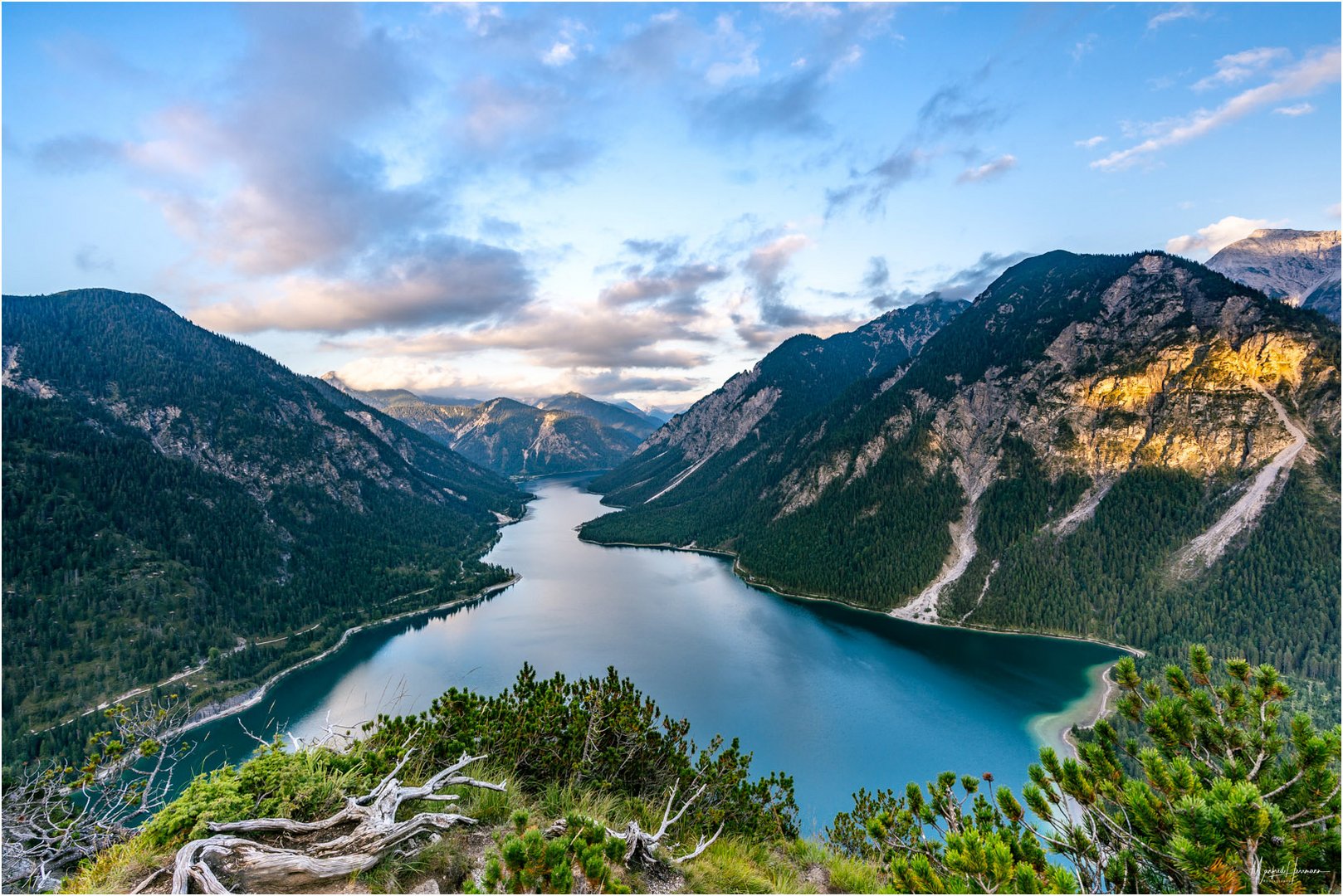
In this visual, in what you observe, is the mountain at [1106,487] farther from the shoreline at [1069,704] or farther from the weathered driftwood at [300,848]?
the weathered driftwood at [300,848]

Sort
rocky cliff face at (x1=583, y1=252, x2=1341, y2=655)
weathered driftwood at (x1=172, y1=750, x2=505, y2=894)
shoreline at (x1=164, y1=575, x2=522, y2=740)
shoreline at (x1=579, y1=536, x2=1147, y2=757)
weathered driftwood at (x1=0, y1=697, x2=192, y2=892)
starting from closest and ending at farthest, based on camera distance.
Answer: weathered driftwood at (x1=172, y1=750, x2=505, y2=894) < weathered driftwood at (x1=0, y1=697, x2=192, y2=892) < shoreline at (x1=579, y1=536, x2=1147, y2=757) < shoreline at (x1=164, y1=575, x2=522, y2=740) < rocky cliff face at (x1=583, y1=252, x2=1341, y2=655)

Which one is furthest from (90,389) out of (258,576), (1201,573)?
(1201,573)

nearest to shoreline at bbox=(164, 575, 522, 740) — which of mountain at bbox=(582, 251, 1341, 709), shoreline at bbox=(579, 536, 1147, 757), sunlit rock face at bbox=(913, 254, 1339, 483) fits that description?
shoreline at bbox=(579, 536, 1147, 757)

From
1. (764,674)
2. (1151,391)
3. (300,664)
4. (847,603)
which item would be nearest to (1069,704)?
(764,674)

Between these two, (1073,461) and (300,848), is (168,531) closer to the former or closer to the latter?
(300,848)

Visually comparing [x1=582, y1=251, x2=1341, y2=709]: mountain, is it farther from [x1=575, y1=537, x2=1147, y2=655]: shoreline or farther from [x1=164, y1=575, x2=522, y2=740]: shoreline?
[x1=164, y1=575, x2=522, y2=740]: shoreline

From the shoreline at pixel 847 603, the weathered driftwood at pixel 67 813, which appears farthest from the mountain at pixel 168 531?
the weathered driftwood at pixel 67 813
